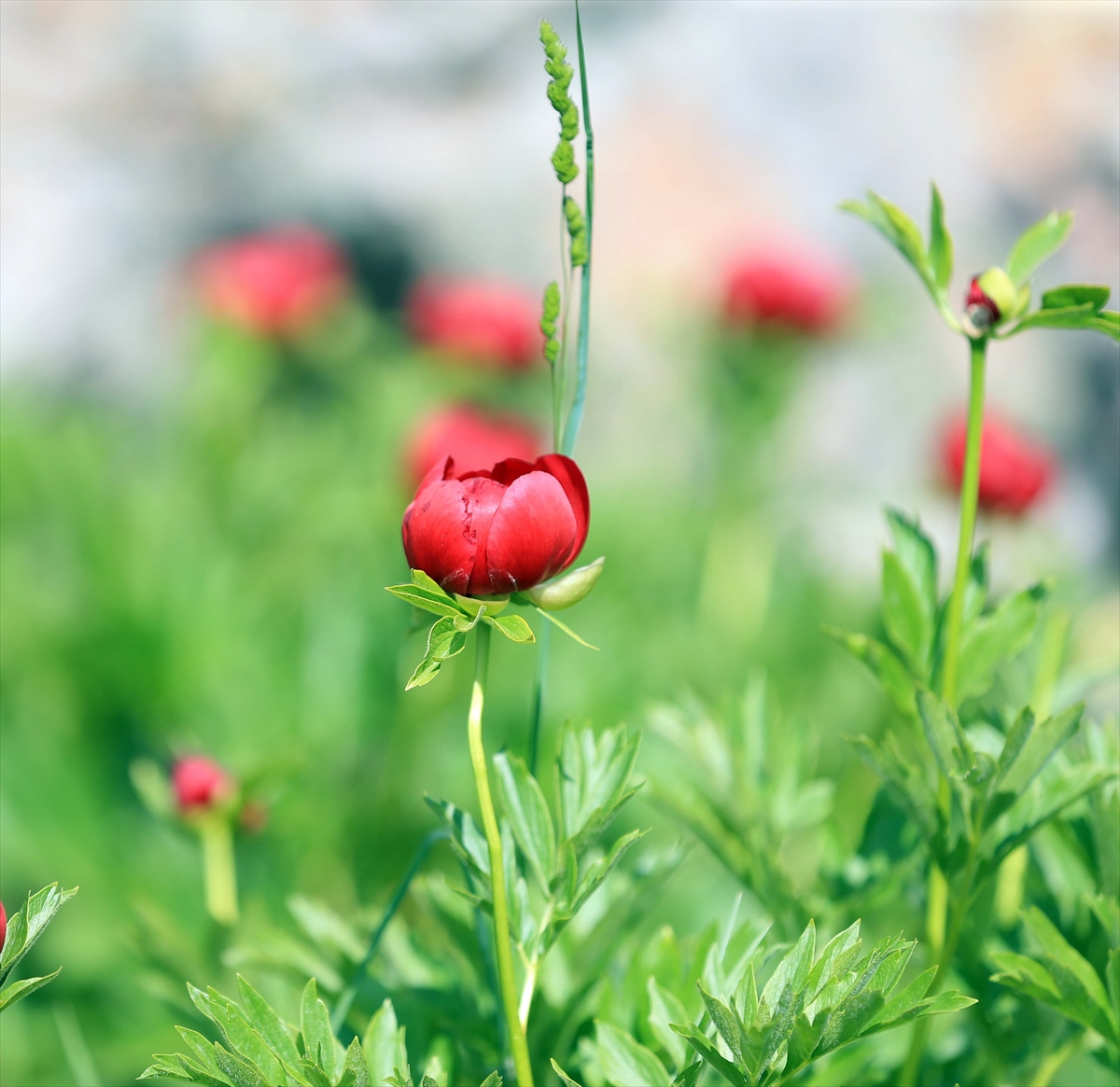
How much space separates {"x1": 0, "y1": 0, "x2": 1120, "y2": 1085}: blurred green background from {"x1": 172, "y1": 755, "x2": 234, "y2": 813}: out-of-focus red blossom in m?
0.03

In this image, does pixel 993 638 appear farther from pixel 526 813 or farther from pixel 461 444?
pixel 461 444

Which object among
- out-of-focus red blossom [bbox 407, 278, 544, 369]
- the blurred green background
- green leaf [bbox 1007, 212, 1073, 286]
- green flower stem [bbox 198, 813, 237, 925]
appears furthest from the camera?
out-of-focus red blossom [bbox 407, 278, 544, 369]

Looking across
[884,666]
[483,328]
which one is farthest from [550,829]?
[483,328]

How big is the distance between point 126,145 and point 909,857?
2.16 meters

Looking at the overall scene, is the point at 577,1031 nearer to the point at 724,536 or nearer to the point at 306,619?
the point at 306,619

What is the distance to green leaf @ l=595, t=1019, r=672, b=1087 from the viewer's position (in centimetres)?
36

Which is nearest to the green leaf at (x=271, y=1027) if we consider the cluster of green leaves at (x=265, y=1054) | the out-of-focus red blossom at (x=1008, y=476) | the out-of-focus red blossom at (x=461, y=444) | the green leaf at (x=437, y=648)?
the cluster of green leaves at (x=265, y=1054)

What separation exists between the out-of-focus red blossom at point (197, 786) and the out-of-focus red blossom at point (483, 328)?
30.4 inches

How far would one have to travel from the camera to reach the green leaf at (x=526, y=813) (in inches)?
14.7

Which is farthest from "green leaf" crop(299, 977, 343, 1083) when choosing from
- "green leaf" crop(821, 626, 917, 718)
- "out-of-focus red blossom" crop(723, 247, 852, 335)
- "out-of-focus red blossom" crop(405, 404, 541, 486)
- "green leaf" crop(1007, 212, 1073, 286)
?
"out-of-focus red blossom" crop(723, 247, 852, 335)

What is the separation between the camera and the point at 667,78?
2.23 metres

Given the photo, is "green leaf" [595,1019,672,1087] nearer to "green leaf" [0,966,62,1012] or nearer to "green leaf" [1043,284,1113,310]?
"green leaf" [0,966,62,1012]

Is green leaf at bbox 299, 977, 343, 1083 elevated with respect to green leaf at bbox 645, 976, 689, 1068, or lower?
elevated

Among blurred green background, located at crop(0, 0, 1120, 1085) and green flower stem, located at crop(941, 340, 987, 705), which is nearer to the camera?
green flower stem, located at crop(941, 340, 987, 705)
